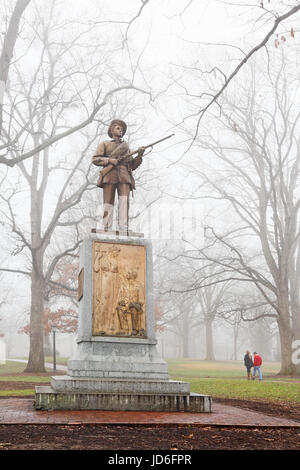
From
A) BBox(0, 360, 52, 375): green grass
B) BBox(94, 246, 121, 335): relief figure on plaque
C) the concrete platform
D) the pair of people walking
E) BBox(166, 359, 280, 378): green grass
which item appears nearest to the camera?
the concrete platform

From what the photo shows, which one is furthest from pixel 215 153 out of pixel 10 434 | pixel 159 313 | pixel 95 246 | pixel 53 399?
pixel 10 434

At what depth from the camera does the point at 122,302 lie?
8.93m

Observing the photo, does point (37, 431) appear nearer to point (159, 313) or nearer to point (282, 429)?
point (282, 429)

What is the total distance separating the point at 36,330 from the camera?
878 inches

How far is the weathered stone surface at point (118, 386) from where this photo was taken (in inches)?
307

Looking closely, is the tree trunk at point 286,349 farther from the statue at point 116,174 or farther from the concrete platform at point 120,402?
the concrete platform at point 120,402

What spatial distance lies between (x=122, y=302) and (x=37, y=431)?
3.63 metres

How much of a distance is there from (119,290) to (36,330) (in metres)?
14.5

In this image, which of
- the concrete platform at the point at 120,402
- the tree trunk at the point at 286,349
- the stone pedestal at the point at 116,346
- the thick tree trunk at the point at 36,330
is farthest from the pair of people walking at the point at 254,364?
the concrete platform at the point at 120,402

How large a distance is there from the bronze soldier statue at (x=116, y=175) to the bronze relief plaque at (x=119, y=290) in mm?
662

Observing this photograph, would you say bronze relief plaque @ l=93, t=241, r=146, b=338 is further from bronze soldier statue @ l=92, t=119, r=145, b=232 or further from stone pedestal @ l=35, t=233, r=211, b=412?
bronze soldier statue @ l=92, t=119, r=145, b=232

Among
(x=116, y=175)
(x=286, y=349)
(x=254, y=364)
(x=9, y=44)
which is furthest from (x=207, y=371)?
(x=9, y=44)

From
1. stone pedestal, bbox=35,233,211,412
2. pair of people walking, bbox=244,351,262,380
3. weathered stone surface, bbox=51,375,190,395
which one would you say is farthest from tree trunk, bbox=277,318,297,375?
weathered stone surface, bbox=51,375,190,395

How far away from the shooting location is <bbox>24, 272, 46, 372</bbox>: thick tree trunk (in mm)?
21906
